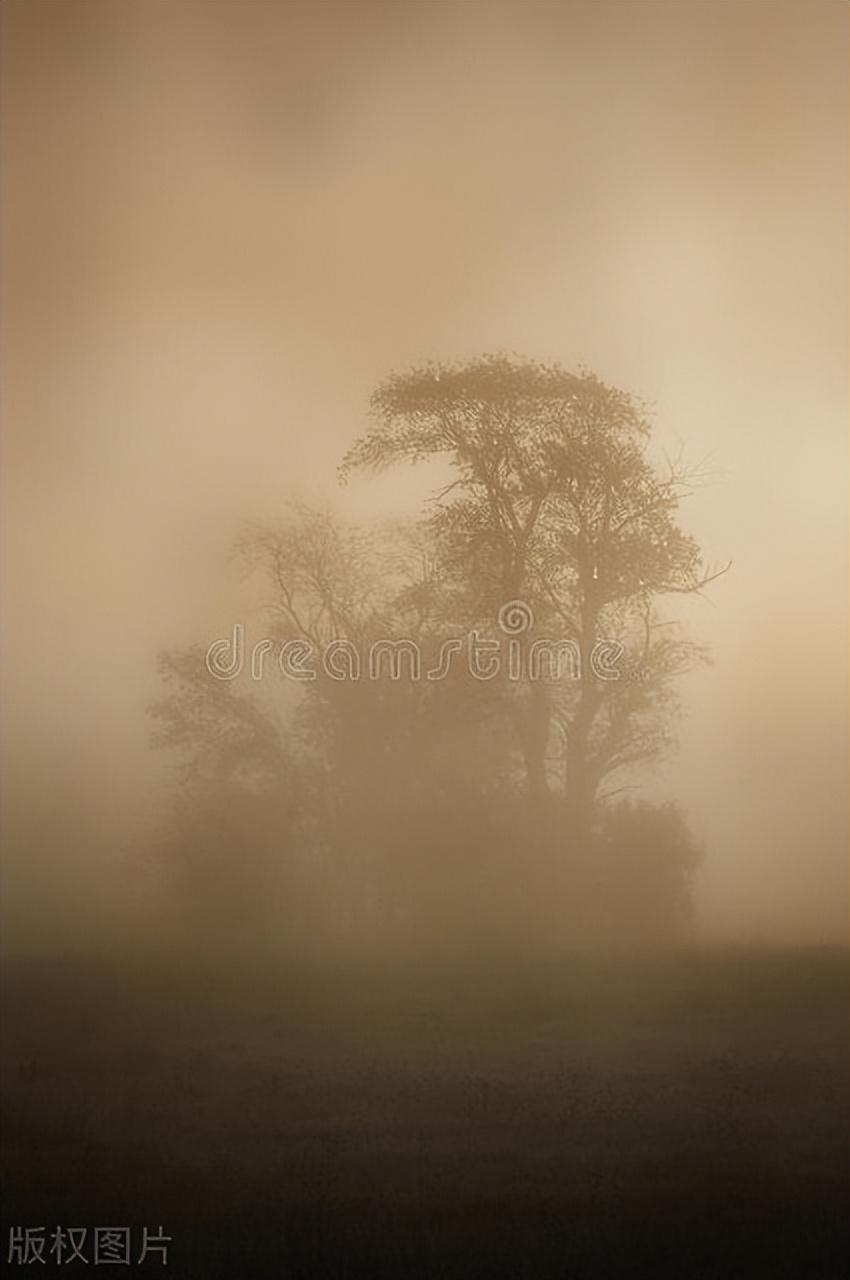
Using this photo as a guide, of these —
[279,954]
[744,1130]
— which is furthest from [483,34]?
[744,1130]

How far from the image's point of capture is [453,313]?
274 cm

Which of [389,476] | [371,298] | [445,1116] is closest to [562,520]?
[389,476]

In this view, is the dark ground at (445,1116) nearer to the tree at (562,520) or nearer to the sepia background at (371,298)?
the sepia background at (371,298)

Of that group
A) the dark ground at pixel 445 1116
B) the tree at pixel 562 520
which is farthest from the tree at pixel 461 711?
the dark ground at pixel 445 1116

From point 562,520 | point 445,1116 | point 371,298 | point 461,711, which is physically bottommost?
point 445,1116

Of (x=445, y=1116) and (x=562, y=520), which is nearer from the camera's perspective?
(x=445, y=1116)

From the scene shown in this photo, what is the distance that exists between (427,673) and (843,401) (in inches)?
35.1

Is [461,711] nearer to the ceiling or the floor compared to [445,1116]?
nearer to the ceiling

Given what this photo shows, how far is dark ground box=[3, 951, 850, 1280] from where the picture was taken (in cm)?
255

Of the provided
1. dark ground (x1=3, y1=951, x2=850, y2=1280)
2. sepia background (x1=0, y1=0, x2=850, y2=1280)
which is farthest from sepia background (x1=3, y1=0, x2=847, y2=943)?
dark ground (x1=3, y1=951, x2=850, y2=1280)

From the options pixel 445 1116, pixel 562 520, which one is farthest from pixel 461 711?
pixel 445 1116

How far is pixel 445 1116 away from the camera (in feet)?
8.55

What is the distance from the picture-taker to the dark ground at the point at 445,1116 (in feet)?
8.36

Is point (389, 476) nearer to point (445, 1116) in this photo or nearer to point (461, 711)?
point (461, 711)
